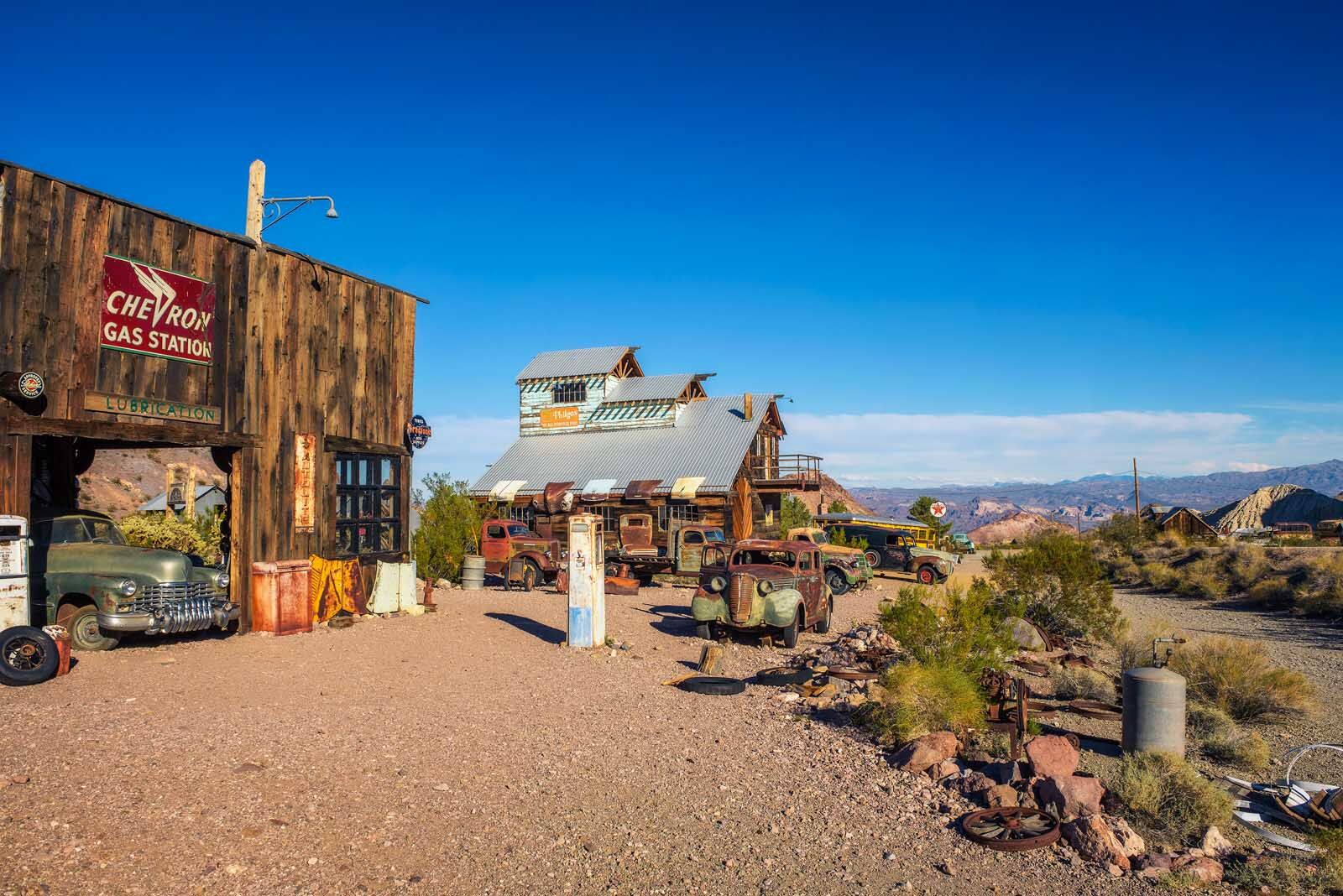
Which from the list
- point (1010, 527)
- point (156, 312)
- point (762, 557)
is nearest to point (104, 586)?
point (156, 312)

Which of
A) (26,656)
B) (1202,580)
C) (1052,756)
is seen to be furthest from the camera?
(1202,580)

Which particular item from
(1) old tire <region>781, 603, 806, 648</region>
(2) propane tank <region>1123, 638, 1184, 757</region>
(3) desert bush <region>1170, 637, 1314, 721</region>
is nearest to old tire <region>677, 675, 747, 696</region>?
(1) old tire <region>781, 603, 806, 648</region>

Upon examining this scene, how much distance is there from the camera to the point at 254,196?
15438mm

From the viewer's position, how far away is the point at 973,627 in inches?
465

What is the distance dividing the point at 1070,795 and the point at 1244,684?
588 cm

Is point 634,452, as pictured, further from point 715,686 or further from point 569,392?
point 715,686

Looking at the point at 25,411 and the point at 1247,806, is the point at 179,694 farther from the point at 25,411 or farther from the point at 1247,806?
the point at 1247,806

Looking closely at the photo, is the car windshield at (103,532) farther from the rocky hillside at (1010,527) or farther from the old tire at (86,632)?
the rocky hillside at (1010,527)

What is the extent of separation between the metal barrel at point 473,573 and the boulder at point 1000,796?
17179mm

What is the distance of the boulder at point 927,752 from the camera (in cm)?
843

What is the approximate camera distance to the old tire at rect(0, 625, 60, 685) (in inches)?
380

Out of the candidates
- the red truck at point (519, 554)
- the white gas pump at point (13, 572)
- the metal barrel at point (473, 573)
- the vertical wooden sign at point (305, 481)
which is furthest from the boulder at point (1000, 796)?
the metal barrel at point (473, 573)

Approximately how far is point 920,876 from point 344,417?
13360 mm

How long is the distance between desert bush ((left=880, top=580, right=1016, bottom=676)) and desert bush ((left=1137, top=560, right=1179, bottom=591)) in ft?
69.0
